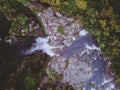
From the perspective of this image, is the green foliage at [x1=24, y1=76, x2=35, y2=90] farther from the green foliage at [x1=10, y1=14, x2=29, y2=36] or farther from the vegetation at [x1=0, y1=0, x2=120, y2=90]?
the green foliage at [x1=10, y1=14, x2=29, y2=36]

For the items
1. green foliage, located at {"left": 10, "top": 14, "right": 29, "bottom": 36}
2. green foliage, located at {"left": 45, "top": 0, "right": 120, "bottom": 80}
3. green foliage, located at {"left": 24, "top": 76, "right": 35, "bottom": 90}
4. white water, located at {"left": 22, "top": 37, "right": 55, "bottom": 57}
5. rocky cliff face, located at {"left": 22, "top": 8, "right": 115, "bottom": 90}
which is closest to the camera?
green foliage, located at {"left": 45, "top": 0, "right": 120, "bottom": 80}

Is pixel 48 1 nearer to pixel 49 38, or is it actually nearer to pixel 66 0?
pixel 66 0

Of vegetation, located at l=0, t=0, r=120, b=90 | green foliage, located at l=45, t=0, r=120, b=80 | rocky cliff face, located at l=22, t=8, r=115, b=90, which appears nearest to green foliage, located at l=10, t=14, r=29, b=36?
vegetation, located at l=0, t=0, r=120, b=90

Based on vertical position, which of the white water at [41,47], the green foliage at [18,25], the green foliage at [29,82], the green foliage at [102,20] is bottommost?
the green foliage at [29,82]

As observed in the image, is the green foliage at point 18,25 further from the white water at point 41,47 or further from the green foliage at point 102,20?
the green foliage at point 102,20

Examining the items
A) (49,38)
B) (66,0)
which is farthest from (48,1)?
(49,38)

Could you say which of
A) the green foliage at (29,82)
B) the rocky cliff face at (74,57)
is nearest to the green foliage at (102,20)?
the rocky cliff face at (74,57)

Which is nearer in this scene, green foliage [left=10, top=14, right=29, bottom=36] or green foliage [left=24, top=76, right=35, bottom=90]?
green foliage [left=24, top=76, right=35, bottom=90]

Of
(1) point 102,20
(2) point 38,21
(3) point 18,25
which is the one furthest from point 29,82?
(1) point 102,20
